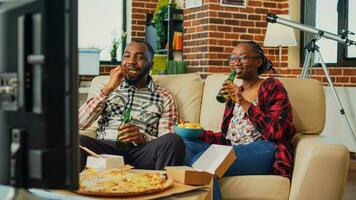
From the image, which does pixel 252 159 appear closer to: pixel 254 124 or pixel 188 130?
pixel 254 124

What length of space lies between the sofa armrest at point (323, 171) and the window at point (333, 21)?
122 inches

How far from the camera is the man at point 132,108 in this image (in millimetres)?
2723

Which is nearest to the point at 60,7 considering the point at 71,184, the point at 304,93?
the point at 71,184

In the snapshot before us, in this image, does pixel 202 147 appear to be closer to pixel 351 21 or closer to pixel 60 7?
pixel 60 7

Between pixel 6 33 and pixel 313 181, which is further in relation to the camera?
pixel 313 181

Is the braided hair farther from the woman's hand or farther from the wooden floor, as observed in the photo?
the wooden floor

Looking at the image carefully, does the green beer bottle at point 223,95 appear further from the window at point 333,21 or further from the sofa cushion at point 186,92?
the window at point 333,21

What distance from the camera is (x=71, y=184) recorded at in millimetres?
739

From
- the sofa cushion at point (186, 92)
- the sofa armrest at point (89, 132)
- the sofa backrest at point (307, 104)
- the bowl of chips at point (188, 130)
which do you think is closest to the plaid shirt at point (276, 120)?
the sofa backrest at point (307, 104)

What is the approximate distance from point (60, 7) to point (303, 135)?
2.15 m

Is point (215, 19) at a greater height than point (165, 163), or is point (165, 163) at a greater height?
point (215, 19)

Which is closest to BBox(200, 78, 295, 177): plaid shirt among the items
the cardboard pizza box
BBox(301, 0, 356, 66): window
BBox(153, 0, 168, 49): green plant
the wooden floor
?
the cardboard pizza box

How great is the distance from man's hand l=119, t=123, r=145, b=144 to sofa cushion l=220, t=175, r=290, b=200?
45 cm

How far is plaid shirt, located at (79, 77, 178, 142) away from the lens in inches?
114
